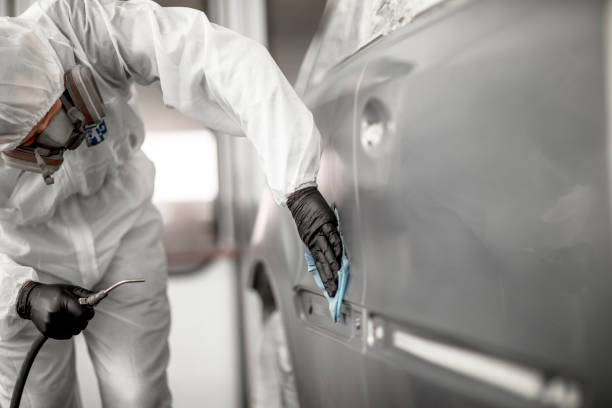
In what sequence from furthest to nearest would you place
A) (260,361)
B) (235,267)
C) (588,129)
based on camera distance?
1. (235,267)
2. (260,361)
3. (588,129)

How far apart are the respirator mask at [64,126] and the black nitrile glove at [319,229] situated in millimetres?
530

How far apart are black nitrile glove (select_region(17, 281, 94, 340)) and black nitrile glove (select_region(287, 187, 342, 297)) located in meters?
0.64

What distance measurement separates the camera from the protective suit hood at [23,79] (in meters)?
1.09

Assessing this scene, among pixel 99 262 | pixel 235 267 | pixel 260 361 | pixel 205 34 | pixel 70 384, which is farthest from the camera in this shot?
pixel 235 267

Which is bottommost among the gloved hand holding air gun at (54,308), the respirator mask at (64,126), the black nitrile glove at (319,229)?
the gloved hand holding air gun at (54,308)

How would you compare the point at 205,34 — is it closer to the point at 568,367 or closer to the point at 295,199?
the point at 295,199

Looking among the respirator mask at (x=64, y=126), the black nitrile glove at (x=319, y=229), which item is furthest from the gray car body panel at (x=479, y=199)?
the respirator mask at (x=64, y=126)

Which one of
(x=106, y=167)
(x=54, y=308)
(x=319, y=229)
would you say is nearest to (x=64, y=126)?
(x=106, y=167)

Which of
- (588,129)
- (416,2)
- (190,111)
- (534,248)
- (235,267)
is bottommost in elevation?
(235,267)

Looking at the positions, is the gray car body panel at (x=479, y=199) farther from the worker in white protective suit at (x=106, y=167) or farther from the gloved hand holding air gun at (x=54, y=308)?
the gloved hand holding air gun at (x=54, y=308)

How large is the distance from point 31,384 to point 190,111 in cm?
93

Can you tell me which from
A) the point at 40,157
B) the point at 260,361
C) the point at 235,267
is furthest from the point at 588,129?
the point at 235,267

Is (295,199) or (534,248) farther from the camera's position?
(295,199)

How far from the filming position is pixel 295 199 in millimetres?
1028
